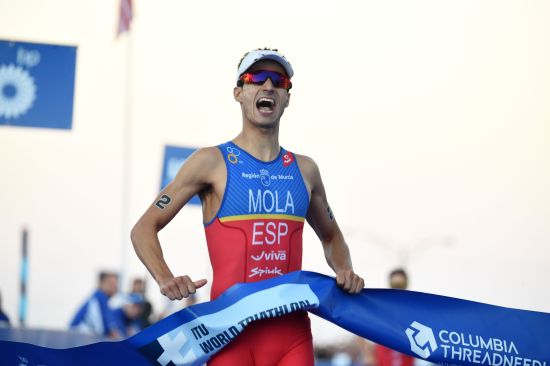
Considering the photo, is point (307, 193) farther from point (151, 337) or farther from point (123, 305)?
point (123, 305)

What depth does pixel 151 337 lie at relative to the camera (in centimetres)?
606

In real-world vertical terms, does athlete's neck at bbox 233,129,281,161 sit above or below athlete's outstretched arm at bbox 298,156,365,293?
above

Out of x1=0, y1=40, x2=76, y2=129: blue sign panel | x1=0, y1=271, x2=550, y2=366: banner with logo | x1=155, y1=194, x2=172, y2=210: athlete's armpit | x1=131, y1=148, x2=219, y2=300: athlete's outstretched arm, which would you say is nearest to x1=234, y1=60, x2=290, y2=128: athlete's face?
x1=131, y1=148, x2=219, y2=300: athlete's outstretched arm

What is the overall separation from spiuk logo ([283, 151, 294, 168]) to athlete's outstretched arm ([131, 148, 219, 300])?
40 centimetres

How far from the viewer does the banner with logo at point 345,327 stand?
5965 millimetres

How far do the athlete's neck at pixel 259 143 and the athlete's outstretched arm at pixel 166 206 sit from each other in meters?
0.21

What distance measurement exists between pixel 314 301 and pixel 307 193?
0.68 m

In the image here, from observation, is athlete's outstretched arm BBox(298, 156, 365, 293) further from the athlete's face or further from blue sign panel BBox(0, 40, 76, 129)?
Result: blue sign panel BBox(0, 40, 76, 129)

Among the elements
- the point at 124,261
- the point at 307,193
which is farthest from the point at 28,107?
the point at 124,261

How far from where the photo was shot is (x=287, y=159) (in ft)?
21.1

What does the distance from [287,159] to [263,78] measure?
46 centimetres

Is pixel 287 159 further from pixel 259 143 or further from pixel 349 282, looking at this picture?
pixel 349 282

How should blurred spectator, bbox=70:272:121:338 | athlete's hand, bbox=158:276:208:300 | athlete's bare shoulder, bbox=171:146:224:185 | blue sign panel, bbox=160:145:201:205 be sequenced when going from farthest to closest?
blue sign panel, bbox=160:145:201:205 < blurred spectator, bbox=70:272:121:338 < athlete's bare shoulder, bbox=171:146:224:185 < athlete's hand, bbox=158:276:208:300

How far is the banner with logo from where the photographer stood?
19.6ft
